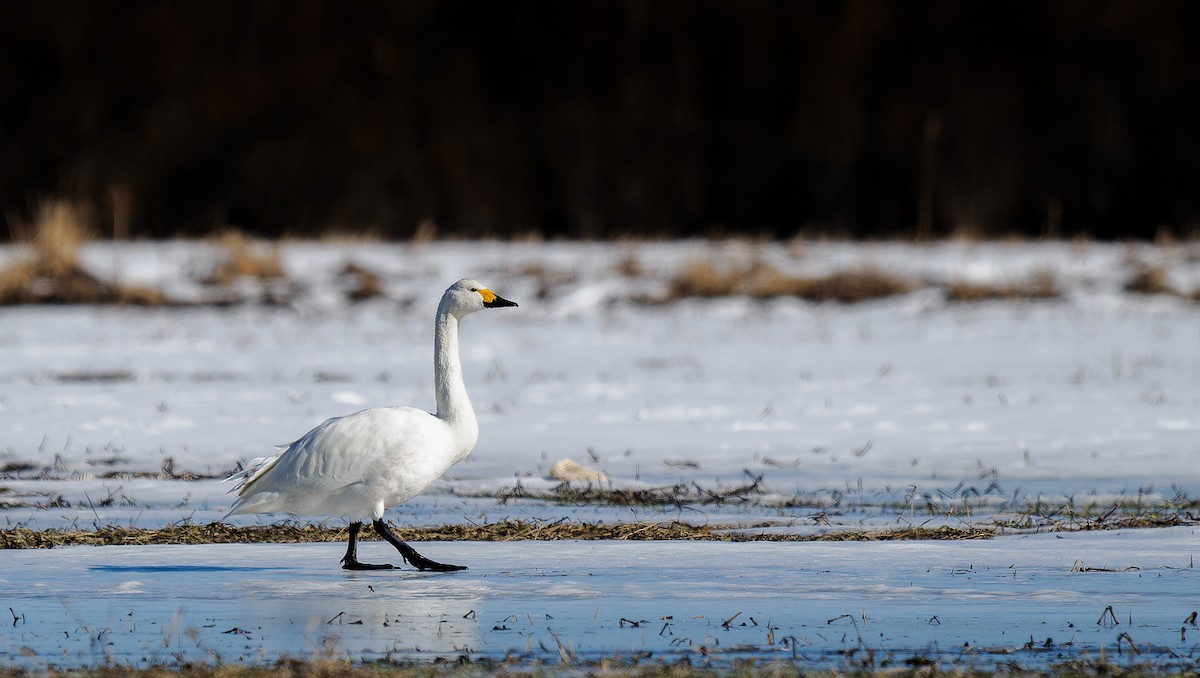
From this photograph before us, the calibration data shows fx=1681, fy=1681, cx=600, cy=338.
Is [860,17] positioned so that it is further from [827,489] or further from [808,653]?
[808,653]

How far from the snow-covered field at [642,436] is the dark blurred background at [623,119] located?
15.0 ft

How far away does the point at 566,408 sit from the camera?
465 inches

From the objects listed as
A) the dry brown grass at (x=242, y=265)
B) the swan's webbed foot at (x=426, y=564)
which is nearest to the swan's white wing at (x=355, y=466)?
the swan's webbed foot at (x=426, y=564)

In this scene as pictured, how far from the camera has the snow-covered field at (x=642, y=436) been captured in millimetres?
5371

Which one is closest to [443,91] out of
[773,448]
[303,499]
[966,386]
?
[966,386]

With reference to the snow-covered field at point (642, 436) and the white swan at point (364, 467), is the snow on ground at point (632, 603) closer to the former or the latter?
the snow-covered field at point (642, 436)

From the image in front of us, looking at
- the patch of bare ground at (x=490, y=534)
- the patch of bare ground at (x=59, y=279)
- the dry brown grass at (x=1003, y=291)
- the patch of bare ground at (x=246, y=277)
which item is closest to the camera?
the patch of bare ground at (x=490, y=534)

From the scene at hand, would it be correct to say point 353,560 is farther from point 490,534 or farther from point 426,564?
point 490,534

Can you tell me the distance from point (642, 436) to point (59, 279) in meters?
10.9

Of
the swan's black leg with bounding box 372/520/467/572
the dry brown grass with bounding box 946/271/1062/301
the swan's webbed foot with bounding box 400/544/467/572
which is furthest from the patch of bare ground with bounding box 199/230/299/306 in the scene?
the swan's webbed foot with bounding box 400/544/467/572

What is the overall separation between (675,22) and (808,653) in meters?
24.2

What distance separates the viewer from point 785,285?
19312mm

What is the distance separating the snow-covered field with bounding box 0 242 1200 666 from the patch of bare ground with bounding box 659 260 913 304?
26 centimetres

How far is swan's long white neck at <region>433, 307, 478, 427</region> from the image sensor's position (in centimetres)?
664
